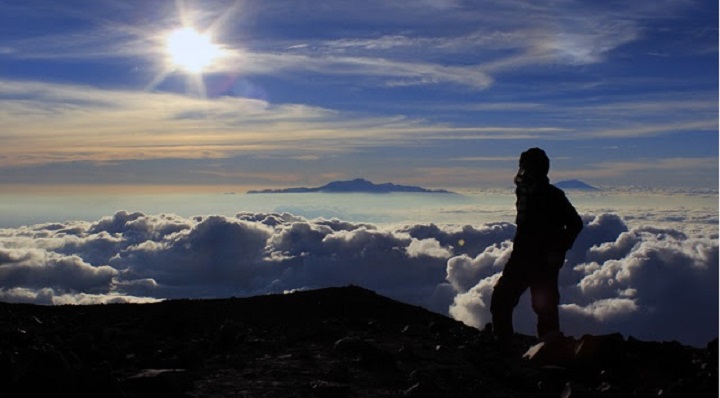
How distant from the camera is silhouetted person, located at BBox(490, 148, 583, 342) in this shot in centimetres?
1323

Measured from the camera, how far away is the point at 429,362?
11.5 metres

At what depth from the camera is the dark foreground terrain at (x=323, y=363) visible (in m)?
9.12

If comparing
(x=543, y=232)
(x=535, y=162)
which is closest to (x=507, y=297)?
(x=543, y=232)

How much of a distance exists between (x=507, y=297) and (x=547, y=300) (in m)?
0.73

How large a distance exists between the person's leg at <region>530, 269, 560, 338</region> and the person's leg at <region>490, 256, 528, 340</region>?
33 centimetres

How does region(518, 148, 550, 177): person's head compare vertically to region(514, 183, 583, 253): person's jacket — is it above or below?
above

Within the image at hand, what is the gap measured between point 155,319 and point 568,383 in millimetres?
8629

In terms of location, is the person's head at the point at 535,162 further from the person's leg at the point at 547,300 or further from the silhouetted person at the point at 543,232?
the person's leg at the point at 547,300

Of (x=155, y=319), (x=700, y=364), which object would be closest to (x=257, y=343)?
(x=155, y=319)

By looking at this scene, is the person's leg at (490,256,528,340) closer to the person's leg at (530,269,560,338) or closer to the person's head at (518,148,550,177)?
the person's leg at (530,269,560,338)

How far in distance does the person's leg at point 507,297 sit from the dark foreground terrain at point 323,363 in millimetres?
435

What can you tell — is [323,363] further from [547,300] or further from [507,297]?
[547,300]

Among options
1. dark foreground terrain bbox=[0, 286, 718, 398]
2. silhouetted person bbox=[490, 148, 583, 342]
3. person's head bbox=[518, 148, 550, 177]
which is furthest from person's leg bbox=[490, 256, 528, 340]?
person's head bbox=[518, 148, 550, 177]

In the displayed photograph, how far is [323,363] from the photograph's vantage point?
11.2m
